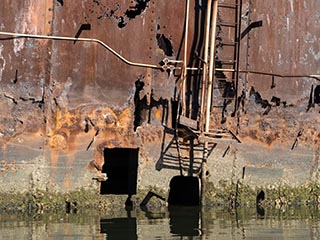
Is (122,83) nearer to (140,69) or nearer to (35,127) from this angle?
(140,69)

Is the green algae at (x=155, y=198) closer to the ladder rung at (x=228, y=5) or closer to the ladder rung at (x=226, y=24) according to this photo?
the ladder rung at (x=226, y=24)

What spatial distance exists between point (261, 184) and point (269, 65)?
1800mm

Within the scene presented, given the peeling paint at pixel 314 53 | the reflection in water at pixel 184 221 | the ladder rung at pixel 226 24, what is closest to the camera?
the reflection in water at pixel 184 221

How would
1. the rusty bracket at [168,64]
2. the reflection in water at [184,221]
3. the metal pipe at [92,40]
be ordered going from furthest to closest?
the rusty bracket at [168,64] < the metal pipe at [92,40] < the reflection in water at [184,221]

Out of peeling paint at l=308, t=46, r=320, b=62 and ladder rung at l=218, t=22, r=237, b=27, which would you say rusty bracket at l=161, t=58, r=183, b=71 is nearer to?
ladder rung at l=218, t=22, r=237, b=27

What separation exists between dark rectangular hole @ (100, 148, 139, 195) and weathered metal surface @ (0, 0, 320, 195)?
0.21 m

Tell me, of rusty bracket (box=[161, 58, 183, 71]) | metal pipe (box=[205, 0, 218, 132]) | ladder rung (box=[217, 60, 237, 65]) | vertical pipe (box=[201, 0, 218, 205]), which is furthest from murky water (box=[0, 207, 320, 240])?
ladder rung (box=[217, 60, 237, 65])

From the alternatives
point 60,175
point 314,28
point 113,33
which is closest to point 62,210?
point 60,175

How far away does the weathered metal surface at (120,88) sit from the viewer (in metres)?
9.74

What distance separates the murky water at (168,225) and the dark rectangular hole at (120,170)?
55 centimetres

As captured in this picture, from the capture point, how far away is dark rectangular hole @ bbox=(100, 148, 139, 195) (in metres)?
10.5

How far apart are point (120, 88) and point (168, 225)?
2.12 metres

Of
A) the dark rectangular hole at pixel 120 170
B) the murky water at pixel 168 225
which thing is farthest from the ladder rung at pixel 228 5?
the murky water at pixel 168 225

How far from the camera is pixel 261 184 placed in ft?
36.3
